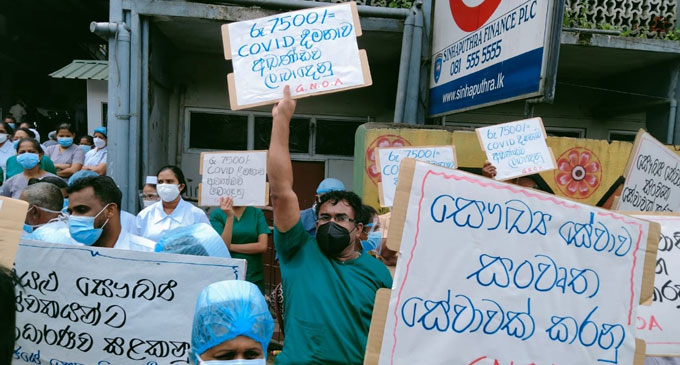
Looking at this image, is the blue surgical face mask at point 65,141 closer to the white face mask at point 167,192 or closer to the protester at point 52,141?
the protester at point 52,141

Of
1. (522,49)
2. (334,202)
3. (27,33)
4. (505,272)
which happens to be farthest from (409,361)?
(27,33)

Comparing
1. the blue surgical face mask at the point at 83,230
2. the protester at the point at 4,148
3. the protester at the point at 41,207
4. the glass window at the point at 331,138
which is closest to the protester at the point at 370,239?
the blue surgical face mask at the point at 83,230

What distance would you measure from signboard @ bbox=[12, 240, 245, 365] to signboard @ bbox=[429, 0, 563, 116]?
3.08 meters

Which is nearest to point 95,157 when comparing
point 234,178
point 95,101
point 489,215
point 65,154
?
point 65,154

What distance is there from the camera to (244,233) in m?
4.94

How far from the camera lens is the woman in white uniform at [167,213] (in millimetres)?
4645

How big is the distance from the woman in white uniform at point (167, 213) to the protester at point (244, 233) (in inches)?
7.9

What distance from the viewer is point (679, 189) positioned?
3.67 metres

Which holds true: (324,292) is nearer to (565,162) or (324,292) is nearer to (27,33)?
(565,162)

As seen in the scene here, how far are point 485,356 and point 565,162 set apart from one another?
6.12 meters

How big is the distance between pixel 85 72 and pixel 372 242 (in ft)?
29.4

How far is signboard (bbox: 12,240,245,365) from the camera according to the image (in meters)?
2.78

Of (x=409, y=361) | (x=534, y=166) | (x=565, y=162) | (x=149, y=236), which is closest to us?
(x=409, y=361)

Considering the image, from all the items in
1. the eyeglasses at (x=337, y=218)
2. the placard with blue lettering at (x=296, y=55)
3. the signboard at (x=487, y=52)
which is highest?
the signboard at (x=487, y=52)
